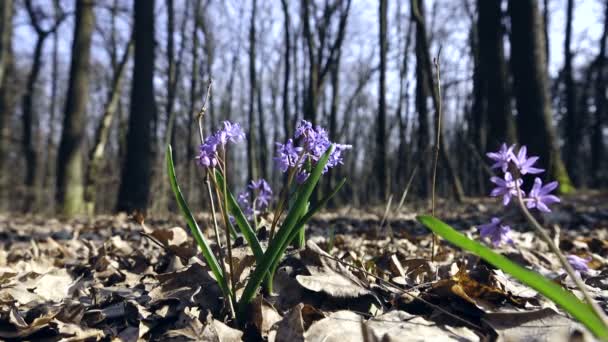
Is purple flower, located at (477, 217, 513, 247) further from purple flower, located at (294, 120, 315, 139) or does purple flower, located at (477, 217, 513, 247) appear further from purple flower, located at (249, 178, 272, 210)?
purple flower, located at (249, 178, 272, 210)

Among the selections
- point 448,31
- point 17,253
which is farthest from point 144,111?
point 448,31

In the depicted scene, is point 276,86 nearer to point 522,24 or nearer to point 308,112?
point 308,112

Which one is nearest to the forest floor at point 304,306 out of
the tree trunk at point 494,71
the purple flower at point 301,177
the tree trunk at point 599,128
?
the purple flower at point 301,177

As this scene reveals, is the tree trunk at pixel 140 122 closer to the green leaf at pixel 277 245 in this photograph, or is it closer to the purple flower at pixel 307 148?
the purple flower at pixel 307 148

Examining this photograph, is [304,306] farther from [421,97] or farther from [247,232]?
→ [421,97]

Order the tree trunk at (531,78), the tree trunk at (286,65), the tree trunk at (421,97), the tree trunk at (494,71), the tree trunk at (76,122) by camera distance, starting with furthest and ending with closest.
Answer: the tree trunk at (286,65)
the tree trunk at (76,122)
the tree trunk at (494,71)
the tree trunk at (531,78)
the tree trunk at (421,97)

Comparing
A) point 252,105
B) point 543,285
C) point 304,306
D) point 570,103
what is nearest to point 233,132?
point 304,306

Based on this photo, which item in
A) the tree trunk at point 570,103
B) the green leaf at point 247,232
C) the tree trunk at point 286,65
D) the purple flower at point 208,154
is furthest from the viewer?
the tree trunk at point 570,103
